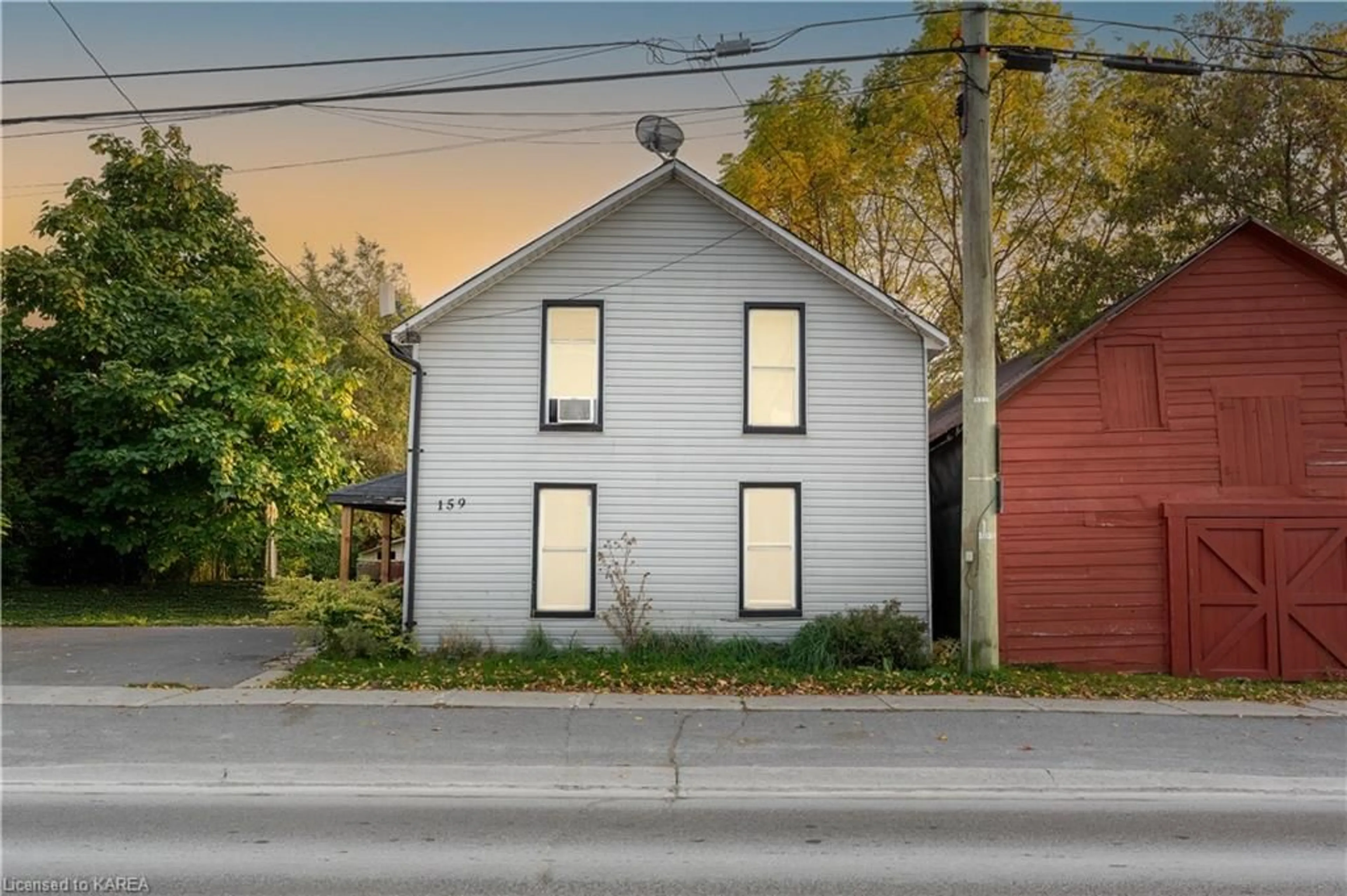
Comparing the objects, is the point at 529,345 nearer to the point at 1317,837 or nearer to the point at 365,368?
the point at 1317,837

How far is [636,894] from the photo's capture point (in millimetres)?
5172

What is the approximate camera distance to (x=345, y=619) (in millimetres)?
13781

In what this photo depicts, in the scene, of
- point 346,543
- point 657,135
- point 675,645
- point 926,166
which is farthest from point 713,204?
point 926,166

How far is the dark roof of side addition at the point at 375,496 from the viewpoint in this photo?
1831 cm

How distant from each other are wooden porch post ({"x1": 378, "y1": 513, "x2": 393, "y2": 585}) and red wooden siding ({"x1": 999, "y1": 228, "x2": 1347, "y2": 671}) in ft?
43.7

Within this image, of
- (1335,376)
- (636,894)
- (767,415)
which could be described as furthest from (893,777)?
(1335,376)

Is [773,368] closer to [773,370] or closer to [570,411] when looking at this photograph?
[773,370]

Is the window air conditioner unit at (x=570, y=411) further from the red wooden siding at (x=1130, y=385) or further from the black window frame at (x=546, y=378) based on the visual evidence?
the red wooden siding at (x=1130, y=385)

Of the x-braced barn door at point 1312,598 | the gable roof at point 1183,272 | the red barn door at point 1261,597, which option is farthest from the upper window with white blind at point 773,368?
the x-braced barn door at point 1312,598

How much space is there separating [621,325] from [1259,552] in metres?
10.2

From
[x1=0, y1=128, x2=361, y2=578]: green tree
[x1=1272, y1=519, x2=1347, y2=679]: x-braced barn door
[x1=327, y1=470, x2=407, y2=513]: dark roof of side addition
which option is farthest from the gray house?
[x1=0, y1=128, x2=361, y2=578]: green tree

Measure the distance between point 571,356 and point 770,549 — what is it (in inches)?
171

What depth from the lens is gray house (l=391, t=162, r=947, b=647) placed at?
14305mm

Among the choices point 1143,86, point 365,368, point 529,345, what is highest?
point 1143,86
